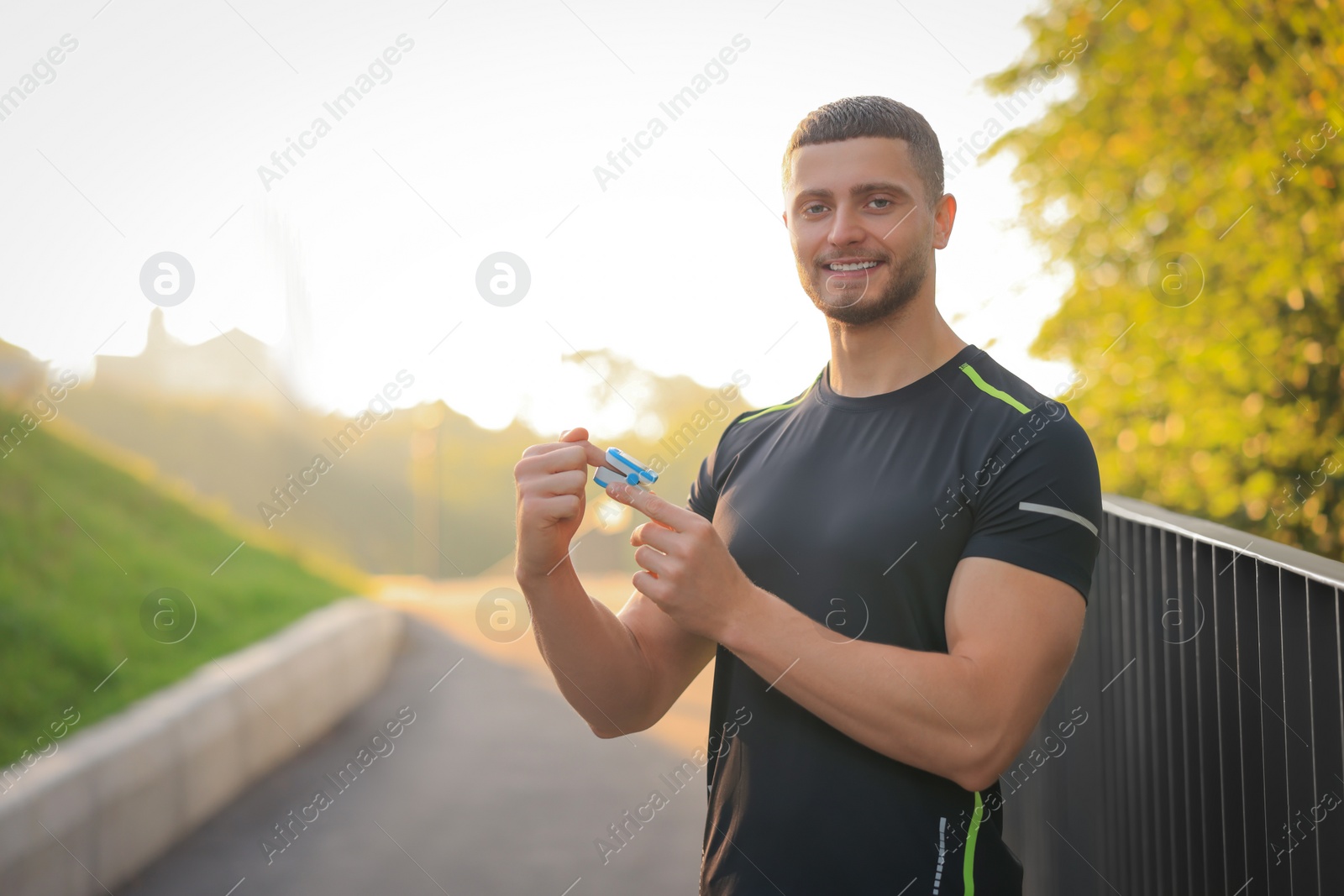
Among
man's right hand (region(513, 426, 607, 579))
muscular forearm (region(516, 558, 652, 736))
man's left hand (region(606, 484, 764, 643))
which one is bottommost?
muscular forearm (region(516, 558, 652, 736))

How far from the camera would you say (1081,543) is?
4.99ft

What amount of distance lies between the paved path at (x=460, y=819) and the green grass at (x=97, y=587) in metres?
0.91

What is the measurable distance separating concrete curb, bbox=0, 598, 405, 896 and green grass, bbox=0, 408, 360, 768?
24 cm

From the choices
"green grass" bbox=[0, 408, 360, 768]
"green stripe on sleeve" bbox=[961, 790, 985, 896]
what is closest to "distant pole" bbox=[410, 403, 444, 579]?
"green grass" bbox=[0, 408, 360, 768]

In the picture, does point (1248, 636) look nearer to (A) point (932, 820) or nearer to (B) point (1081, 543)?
(B) point (1081, 543)

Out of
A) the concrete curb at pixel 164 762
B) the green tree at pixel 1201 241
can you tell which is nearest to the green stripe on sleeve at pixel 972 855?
the green tree at pixel 1201 241

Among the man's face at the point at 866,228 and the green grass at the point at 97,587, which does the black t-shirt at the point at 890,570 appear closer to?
the man's face at the point at 866,228

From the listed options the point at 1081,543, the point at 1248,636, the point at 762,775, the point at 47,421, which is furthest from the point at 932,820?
the point at 47,421

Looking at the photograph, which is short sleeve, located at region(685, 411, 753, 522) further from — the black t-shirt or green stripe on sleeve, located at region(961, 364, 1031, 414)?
green stripe on sleeve, located at region(961, 364, 1031, 414)

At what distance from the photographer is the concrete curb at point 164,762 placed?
3.45m

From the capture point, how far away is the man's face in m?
1.81

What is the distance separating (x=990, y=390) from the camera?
1692 millimetres

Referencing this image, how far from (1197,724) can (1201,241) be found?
8.18ft

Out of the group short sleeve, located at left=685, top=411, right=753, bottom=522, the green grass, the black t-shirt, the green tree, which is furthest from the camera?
the green grass
